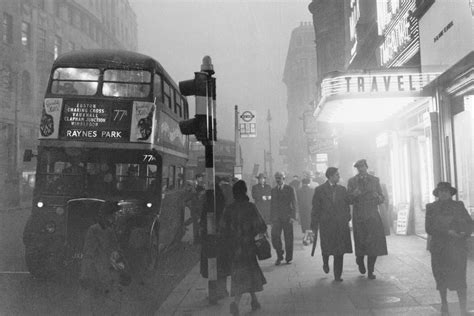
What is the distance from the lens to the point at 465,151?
9.55 m

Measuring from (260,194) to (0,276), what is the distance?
318 inches

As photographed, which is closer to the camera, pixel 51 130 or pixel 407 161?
pixel 51 130

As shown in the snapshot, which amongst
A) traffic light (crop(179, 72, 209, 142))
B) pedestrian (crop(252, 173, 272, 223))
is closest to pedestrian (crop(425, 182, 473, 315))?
traffic light (crop(179, 72, 209, 142))

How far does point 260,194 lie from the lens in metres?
14.8

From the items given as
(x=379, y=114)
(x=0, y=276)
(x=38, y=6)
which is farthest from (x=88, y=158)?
(x=38, y=6)

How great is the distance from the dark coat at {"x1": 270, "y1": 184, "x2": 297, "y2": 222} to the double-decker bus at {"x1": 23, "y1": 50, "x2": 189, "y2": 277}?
2.16 metres

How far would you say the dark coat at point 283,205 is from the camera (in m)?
9.37

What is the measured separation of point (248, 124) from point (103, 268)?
56.4 feet

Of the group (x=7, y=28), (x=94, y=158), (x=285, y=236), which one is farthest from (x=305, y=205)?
(x=7, y=28)

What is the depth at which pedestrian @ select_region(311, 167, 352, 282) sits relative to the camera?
7.47 m

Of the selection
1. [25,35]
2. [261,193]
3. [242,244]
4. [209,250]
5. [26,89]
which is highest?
[25,35]

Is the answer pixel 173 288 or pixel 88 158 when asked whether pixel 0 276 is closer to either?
pixel 88 158

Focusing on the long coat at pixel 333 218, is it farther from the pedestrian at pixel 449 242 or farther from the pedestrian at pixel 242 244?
the pedestrian at pixel 449 242

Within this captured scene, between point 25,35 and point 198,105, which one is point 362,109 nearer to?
point 198,105
